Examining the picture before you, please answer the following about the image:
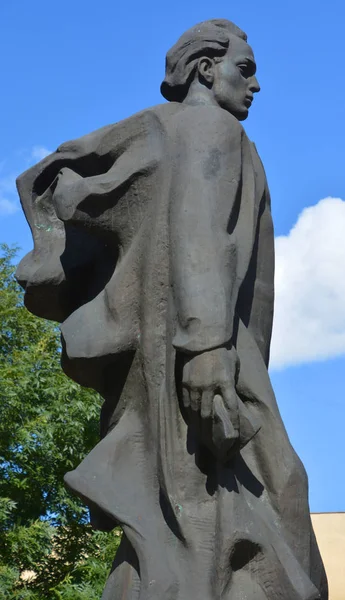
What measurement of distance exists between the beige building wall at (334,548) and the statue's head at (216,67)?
92.6ft

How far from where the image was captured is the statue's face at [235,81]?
17.9 feet

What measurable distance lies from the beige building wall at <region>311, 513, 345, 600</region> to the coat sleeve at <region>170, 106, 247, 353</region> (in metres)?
28.5

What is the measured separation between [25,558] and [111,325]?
49.5ft

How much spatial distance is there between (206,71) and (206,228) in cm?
106

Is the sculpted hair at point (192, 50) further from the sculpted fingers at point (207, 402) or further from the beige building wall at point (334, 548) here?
the beige building wall at point (334, 548)

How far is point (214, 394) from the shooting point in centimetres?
450

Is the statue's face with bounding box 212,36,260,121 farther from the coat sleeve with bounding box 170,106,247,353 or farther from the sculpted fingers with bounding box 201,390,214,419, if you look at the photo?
the sculpted fingers with bounding box 201,390,214,419

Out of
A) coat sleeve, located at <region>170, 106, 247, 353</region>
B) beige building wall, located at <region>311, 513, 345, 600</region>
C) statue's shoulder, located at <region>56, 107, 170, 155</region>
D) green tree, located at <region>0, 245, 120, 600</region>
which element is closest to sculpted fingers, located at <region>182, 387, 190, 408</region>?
coat sleeve, located at <region>170, 106, 247, 353</region>

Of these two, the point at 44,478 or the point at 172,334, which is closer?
the point at 172,334

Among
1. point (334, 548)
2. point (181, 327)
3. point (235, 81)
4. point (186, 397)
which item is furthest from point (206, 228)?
point (334, 548)

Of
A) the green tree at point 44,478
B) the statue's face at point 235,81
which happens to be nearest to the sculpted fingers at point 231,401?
the statue's face at point 235,81

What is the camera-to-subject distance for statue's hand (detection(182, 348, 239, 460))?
447cm

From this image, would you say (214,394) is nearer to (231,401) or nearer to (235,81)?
(231,401)

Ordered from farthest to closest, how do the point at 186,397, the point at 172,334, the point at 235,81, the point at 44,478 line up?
the point at 44,478 → the point at 235,81 → the point at 172,334 → the point at 186,397
